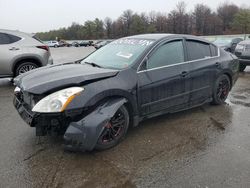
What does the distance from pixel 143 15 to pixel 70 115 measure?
92.4 metres

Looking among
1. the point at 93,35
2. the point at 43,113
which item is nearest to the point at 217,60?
the point at 43,113

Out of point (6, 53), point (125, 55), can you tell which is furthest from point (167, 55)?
point (6, 53)

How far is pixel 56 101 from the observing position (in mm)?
3098

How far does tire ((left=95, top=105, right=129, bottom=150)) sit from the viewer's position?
11.2 ft

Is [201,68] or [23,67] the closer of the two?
[201,68]

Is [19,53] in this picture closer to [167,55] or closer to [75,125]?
[167,55]

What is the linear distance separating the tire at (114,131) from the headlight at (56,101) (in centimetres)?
61

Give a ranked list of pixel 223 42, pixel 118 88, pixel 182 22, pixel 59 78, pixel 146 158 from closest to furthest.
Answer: pixel 146 158 < pixel 59 78 < pixel 118 88 < pixel 223 42 < pixel 182 22

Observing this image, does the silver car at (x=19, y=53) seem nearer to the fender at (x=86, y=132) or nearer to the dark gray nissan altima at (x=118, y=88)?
the dark gray nissan altima at (x=118, y=88)

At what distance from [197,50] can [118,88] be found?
2068mm

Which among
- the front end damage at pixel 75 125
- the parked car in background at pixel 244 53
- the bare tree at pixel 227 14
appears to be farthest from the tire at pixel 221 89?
the bare tree at pixel 227 14

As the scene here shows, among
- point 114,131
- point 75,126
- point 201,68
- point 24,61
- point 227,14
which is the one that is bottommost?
point 114,131

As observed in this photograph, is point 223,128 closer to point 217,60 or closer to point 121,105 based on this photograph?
point 217,60

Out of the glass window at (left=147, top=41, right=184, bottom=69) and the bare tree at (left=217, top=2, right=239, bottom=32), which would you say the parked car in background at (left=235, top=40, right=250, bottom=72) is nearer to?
the glass window at (left=147, top=41, right=184, bottom=69)
